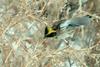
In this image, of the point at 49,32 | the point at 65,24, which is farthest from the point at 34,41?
the point at 65,24

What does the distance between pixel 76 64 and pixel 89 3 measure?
75 centimetres

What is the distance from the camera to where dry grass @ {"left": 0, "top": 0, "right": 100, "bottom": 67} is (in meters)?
1.98

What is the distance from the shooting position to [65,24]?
258cm

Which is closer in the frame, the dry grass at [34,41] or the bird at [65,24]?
the dry grass at [34,41]

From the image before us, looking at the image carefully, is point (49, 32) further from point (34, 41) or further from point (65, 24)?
point (65, 24)

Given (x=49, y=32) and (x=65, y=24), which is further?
(x=65, y=24)

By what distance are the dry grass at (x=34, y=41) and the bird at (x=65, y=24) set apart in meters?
0.05

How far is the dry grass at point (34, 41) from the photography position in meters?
1.98

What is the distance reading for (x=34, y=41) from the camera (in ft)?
7.59

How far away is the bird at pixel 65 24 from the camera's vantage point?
2.38 meters

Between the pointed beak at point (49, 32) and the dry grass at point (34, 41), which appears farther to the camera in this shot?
the pointed beak at point (49, 32)

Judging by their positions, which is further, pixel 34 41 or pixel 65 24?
pixel 65 24

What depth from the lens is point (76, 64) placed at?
2301 millimetres

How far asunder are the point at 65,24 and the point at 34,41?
1.19ft
